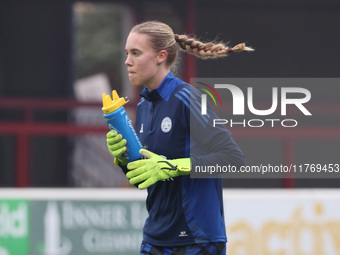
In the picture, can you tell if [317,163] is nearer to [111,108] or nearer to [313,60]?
[313,60]

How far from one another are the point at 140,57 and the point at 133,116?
17.9 ft

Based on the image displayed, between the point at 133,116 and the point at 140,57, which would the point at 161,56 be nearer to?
the point at 140,57

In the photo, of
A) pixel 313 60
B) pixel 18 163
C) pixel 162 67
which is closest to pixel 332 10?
pixel 313 60

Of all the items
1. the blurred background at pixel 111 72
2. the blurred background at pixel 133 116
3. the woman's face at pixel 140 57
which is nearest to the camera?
the woman's face at pixel 140 57

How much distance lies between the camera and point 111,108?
149 inches

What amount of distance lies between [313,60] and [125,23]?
2492mm

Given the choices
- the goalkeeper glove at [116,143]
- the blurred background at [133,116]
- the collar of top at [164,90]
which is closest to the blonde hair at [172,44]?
the collar of top at [164,90]

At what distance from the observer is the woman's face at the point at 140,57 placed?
3.86 m

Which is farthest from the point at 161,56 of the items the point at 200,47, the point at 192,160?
the point at 192,160

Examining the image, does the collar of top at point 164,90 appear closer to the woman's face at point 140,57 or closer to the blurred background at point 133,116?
the woman's face at point 140,57

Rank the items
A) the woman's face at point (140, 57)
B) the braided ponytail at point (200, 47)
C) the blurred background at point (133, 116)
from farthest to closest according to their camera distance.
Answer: the blurred background at point (133, 116) → the braided ponytail at point (200, 47) → the woman's face at point (140, 57)

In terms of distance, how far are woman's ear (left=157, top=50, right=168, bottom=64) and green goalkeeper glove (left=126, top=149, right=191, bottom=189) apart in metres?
0.45

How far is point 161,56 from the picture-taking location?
3.91 meters

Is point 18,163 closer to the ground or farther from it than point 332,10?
closer to the ground
